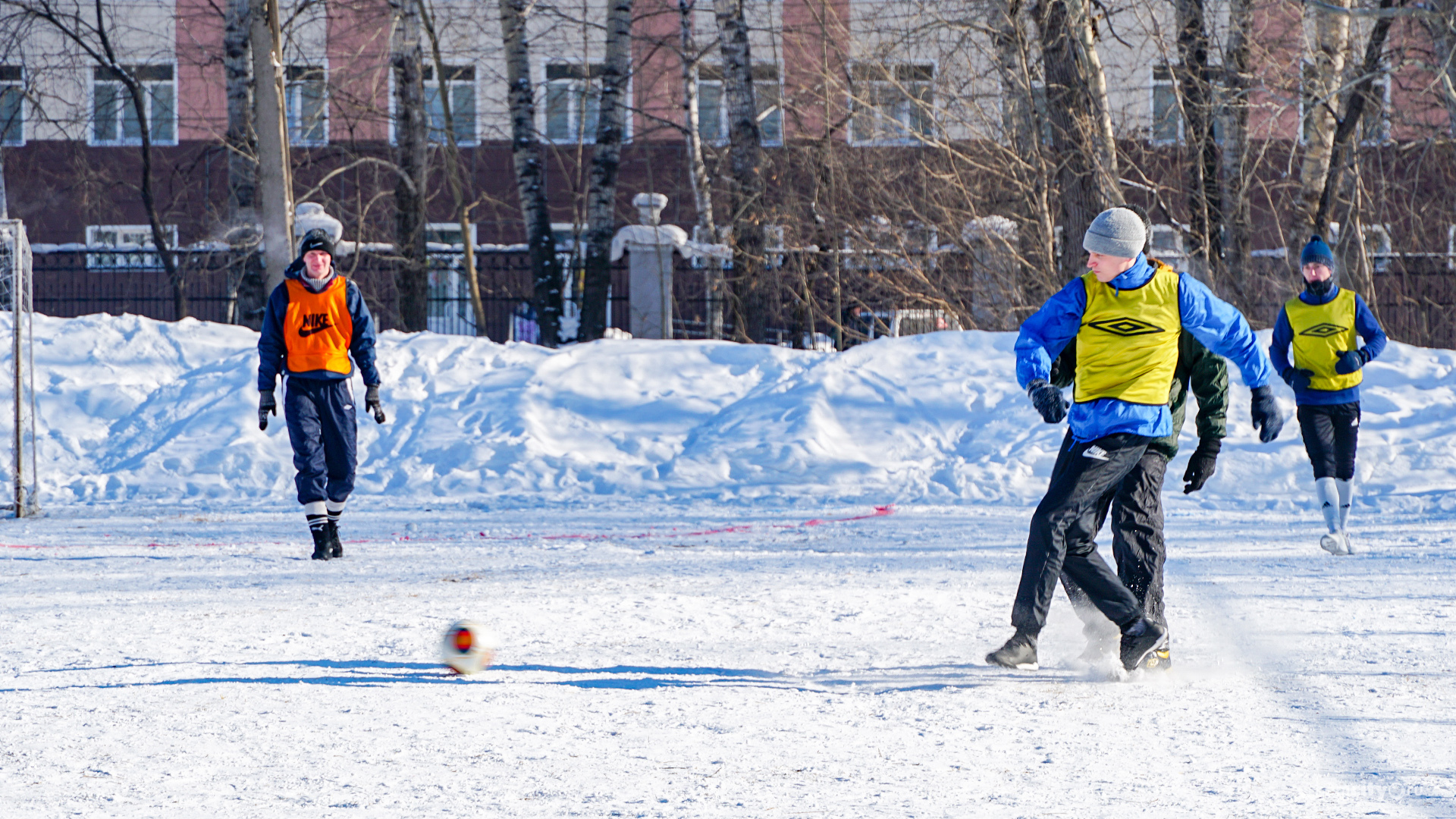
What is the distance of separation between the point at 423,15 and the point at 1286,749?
18898 mm

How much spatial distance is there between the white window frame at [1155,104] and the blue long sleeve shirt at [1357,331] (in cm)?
979

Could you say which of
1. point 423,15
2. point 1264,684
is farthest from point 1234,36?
point 1264,684

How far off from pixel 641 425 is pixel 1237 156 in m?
9.48

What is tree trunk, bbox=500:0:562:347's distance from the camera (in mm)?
19031

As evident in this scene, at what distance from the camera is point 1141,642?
5.08m

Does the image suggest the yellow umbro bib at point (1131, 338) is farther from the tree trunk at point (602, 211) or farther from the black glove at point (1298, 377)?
the tree trunk at point (602, 211)

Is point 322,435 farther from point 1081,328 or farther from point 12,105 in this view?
point 12,105

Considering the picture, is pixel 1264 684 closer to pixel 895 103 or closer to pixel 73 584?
pixel 73 584

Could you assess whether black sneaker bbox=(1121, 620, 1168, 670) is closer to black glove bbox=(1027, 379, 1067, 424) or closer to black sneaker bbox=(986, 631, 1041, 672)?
black sneaker bbox=(986, 631, 1041, 672)

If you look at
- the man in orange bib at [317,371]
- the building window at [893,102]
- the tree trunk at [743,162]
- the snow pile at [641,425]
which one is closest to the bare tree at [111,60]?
the snow pile at [641,425]

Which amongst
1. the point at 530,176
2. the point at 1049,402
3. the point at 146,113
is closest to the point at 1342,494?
the point at 1049,402

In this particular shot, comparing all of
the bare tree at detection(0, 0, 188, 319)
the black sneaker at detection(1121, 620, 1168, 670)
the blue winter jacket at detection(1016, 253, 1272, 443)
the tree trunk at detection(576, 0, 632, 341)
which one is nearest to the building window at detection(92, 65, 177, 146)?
the bare tree at detection(0, 0, 188, 319)

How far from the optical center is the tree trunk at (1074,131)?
653 inches

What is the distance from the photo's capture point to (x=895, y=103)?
18.2m
